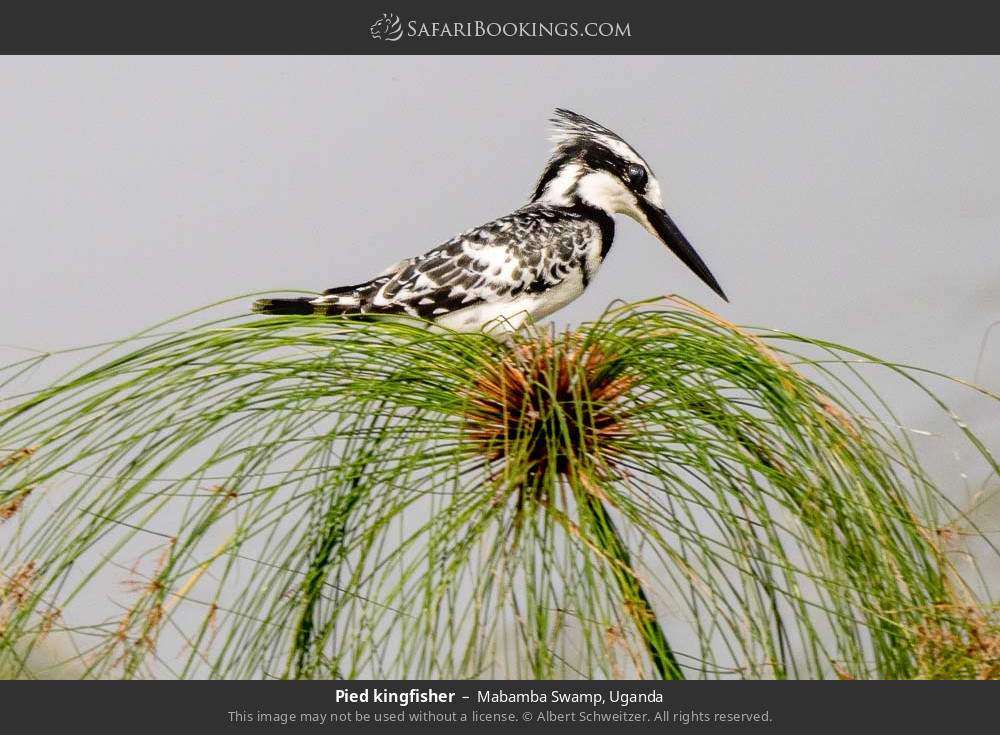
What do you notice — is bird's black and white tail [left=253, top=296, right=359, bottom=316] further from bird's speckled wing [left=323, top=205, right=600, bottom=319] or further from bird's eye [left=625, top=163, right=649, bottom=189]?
bird's eye [left=625, top=163, right=649, bottom=189]

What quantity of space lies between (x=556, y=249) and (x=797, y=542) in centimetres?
105

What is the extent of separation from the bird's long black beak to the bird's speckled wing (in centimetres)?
26

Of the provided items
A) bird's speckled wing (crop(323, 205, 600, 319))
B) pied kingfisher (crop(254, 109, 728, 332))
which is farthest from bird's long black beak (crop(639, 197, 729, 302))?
bird's speckled wing (crop(323, 205, 600, 319))

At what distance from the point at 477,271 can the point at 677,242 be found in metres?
0.57

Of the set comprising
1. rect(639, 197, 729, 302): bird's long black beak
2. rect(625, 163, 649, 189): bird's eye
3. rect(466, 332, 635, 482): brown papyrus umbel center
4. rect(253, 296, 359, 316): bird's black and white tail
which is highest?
rect(625, 163, 649, 189): bird's eye

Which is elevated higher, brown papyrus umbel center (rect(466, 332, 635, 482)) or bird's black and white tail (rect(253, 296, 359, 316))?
bird's black and white tail (rect(253, 296, 359, 316))

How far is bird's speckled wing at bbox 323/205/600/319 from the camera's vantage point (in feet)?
8.10

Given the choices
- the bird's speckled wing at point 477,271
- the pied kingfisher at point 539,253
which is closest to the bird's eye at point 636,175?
the pied kingfisher at point 539,253

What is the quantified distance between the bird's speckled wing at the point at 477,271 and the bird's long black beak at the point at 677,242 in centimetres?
26

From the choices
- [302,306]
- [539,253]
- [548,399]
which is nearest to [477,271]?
[539,253]

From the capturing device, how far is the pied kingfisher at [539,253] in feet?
8.10

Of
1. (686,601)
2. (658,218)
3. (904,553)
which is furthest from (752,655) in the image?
(658,218)

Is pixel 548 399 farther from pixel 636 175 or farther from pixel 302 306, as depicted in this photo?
pixel 636 175

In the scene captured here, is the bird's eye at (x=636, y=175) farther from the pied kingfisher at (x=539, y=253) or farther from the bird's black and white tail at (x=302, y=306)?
the bird's black and white tail at (x=302, y=306)
